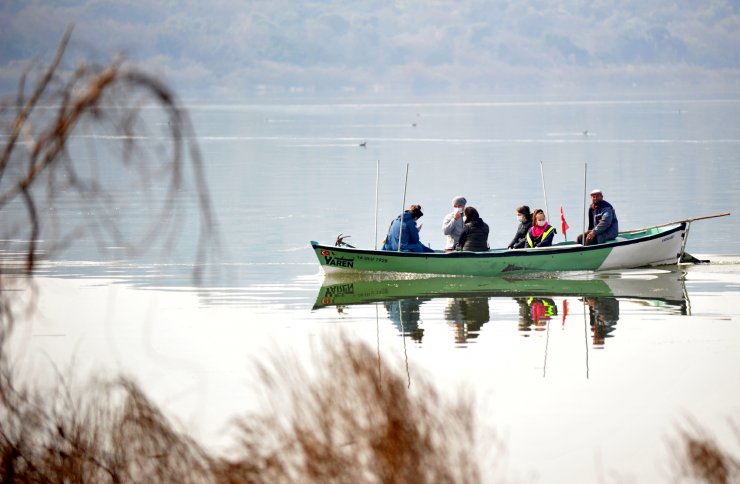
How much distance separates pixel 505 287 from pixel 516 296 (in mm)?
840

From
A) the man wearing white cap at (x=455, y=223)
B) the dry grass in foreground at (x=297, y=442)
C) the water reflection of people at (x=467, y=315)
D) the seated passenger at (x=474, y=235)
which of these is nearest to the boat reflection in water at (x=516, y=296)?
the water reflection of people at (x=467, y=315)

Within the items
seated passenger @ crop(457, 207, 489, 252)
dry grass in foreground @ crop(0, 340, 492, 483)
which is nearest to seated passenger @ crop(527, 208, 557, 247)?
seated passenger @ crop(457, 207, 489, 252)

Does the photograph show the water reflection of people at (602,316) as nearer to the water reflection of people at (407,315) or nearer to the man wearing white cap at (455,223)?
the water reflection of people at (407,315)

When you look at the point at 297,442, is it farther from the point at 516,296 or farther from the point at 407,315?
the point at 516,296

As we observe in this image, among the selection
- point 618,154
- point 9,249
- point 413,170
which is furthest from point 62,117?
point 618,154

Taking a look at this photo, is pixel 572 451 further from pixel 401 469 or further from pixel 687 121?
pixel 687 121

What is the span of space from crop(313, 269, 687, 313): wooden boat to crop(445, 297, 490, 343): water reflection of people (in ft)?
1.86

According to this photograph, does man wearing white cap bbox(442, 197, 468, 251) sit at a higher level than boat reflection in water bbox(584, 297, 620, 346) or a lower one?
higher

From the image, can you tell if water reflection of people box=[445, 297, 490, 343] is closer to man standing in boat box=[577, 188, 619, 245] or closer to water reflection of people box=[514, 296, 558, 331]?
water reflection of people box=[514, 296, 558, 331]

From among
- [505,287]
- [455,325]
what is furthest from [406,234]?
[455,325]

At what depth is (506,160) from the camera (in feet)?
201

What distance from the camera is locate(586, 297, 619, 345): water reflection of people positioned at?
17.2 m

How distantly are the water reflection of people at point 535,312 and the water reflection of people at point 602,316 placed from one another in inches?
22.5

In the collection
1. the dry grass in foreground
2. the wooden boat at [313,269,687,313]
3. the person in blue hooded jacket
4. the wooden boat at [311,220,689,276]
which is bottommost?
the dry grass in foreground
